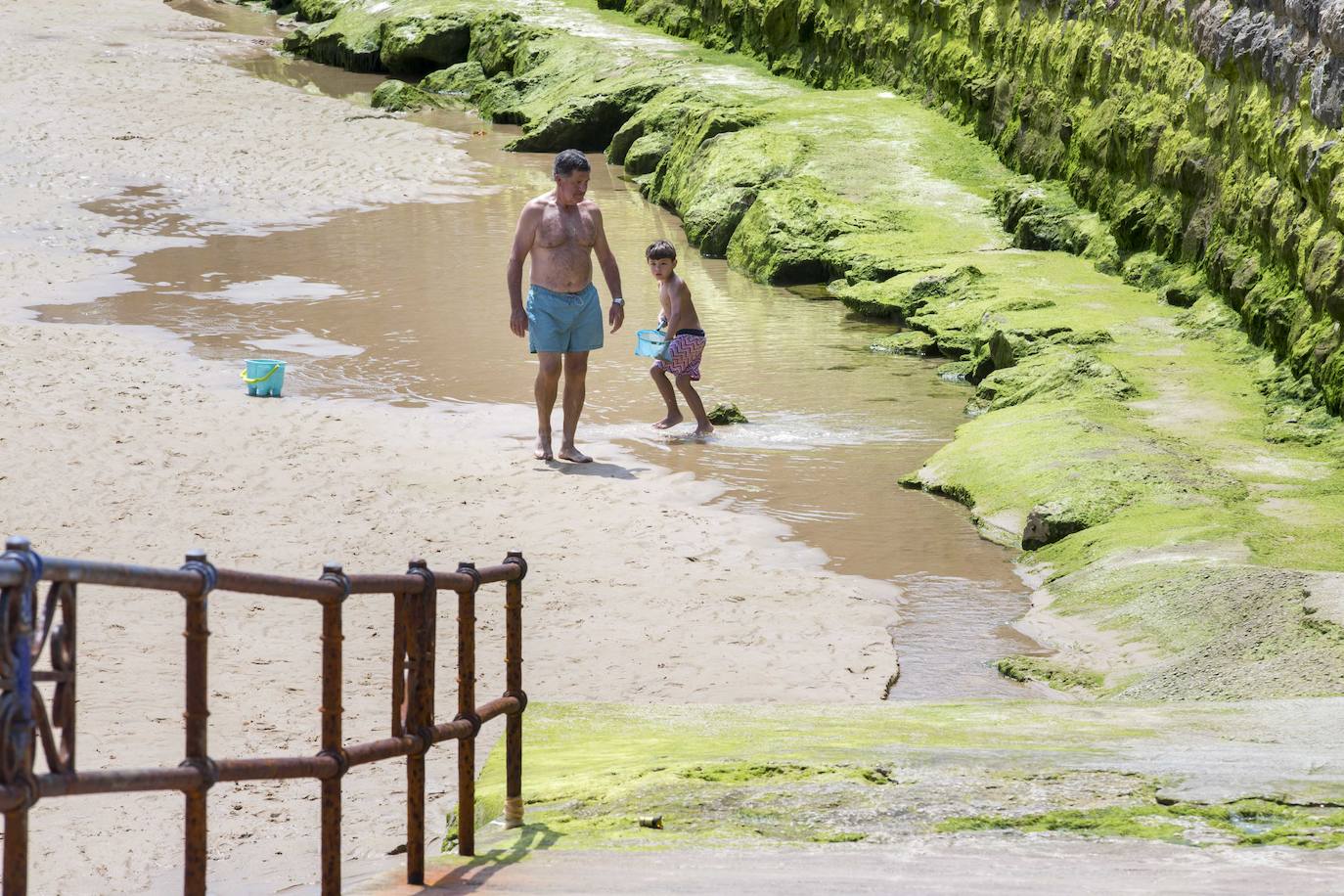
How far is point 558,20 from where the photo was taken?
26172 millimetres

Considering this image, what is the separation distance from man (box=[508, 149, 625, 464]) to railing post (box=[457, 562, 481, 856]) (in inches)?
210

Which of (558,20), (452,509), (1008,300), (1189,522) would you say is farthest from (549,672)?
(558,20)

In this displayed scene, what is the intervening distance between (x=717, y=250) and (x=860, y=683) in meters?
10.3

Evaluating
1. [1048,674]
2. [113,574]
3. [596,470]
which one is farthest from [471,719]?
[596,470]

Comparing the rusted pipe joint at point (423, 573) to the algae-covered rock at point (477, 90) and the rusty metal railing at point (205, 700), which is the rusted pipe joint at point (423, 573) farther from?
the algae-covered rock at point (477, 90)

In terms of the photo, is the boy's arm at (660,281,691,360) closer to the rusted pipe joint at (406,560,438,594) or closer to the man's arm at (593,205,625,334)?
the man's arm at (593,205,625,334)

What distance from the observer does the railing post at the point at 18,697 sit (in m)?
2.52

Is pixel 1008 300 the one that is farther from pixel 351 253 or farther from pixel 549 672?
pixel 549 672

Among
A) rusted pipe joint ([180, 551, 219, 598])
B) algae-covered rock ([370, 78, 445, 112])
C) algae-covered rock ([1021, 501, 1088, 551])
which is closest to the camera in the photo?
rusted pipe joint ([180, 551, 219, 598])

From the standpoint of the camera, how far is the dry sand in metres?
5.07

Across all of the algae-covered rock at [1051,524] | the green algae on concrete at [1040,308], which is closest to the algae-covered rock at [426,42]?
the green algae on concrete at [1040,308]

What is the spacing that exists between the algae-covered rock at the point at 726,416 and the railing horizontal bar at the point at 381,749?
6.71 m

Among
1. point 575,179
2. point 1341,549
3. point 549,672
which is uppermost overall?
point 575,179

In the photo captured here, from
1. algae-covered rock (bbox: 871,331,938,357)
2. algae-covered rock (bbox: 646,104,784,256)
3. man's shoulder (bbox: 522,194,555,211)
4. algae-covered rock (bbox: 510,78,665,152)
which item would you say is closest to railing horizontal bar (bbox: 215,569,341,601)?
man's shoulder (bbox: 522,194,555,211)
